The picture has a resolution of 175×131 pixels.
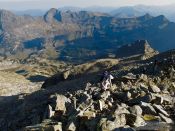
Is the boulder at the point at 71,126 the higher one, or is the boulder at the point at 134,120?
the boulder at the point at 134,120

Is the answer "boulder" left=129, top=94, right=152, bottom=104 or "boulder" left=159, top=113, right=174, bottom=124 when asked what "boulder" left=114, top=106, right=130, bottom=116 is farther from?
"boulder" left=129, top=94, right=152, bottom=104

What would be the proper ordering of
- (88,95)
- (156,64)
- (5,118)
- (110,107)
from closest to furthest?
1. (110,107)
2. (88,95)
3. (5,118)
4. (156,64)

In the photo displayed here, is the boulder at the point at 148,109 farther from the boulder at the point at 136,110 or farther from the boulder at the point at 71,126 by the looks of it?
the boulder at the point at 71,126

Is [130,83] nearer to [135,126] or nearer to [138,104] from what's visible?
[138,104]

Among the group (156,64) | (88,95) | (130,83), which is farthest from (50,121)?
(156,64)

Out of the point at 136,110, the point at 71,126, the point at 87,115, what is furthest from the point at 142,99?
the point at 71,126

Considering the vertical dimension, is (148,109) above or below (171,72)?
below

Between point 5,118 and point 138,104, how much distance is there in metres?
26.0

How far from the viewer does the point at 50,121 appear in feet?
116

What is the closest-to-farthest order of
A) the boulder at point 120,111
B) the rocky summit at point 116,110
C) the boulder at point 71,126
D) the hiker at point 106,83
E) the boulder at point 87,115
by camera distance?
the rocky summit at point 116,110, the boulder at point 71,126, the boulder at point 120,111, the boulder at point 87,115, the hiker at point 106,83

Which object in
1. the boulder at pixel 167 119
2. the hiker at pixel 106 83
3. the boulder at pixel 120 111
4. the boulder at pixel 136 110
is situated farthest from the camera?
the hiker at pixel 106 83

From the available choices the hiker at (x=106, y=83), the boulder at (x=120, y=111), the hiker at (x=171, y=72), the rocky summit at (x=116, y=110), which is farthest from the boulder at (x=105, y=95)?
the hiker at (x=171, y=72)

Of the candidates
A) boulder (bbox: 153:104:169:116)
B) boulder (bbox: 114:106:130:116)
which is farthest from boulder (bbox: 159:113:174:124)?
boulder (bbox: 114:106:130:116)

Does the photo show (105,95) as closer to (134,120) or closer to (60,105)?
(60,105)
